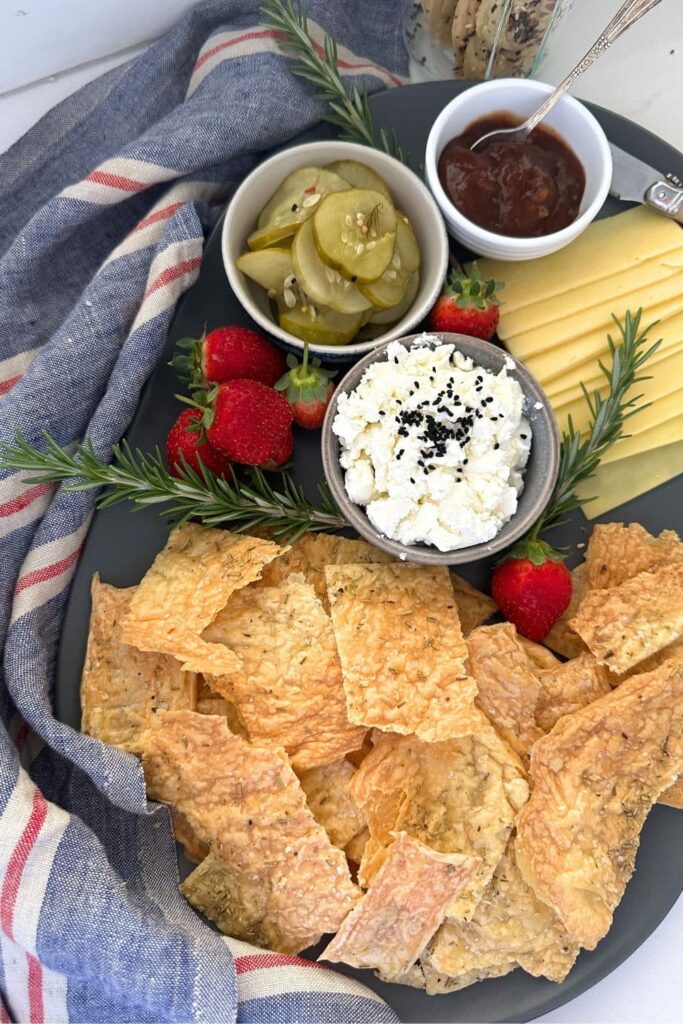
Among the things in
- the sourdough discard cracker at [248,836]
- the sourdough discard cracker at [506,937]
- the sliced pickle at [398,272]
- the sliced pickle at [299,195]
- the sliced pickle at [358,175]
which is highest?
the sliced pickle at [299,195]

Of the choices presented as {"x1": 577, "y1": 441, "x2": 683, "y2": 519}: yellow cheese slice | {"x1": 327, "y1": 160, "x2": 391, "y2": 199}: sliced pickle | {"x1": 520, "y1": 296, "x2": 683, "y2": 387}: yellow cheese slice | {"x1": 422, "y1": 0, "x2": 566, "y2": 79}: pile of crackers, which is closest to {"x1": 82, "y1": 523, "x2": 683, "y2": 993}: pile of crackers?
{"x1": 577, "y1": 441, "x2": 683, "y2": 519}: yellow cheese slice

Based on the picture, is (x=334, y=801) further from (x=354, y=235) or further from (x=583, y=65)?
(x=583, y=65)

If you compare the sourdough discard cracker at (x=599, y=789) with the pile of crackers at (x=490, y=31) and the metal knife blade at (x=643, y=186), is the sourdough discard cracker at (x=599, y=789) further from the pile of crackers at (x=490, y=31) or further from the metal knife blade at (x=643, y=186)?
the pile of crackers at (x=490, y=31)

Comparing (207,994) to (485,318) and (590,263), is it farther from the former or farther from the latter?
(590,263)

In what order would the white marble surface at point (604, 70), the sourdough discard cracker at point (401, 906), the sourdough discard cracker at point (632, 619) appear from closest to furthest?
the sourdough discard cracker at point (401, 906), the sourdough discard cracker at point (632, 619), the white marble surface at point (604, 70)

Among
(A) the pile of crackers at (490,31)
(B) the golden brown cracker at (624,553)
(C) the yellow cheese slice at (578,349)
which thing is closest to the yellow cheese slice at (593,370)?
(C) the yellow cheese slice at (578,349)

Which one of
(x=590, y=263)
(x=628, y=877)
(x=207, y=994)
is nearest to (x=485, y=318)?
(x=590, y=263)
